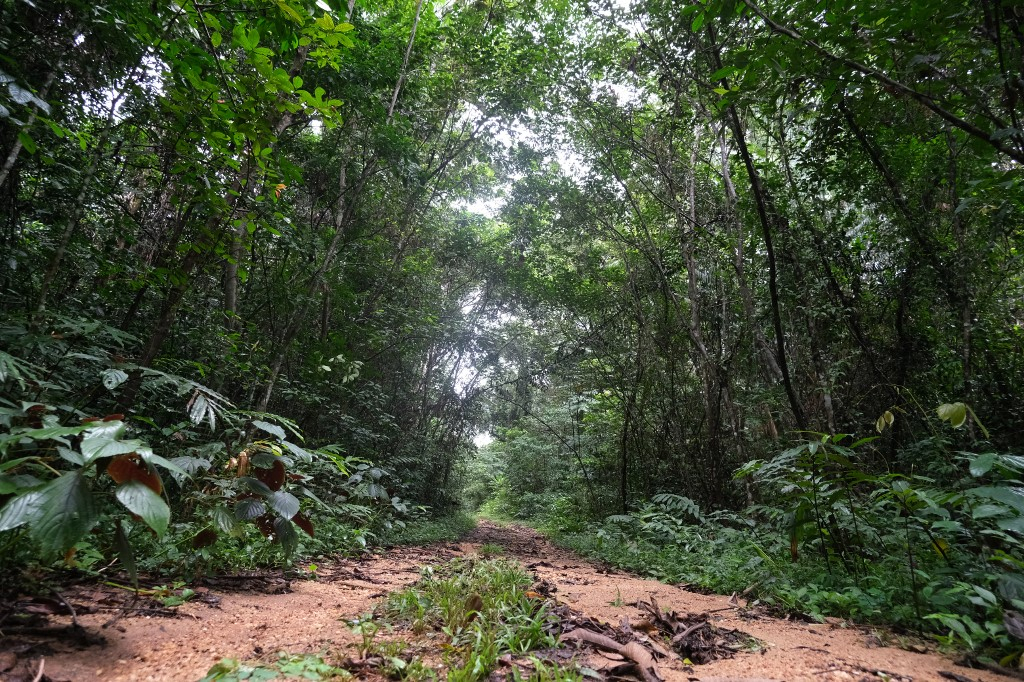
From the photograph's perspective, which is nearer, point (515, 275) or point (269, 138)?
point (269, 138)

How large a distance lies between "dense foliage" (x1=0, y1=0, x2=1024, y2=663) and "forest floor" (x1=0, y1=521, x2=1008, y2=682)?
0.33 m

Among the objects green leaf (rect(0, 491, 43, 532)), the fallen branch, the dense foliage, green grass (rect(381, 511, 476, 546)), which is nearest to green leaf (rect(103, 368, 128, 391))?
the dense foliage

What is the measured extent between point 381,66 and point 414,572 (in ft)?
21.0

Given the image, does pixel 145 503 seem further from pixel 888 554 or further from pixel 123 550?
pixel 888 554

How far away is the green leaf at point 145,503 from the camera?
1.32 meters

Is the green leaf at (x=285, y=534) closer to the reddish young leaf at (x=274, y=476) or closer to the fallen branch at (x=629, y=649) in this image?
the reddish young leaf at (x=274, y=476)

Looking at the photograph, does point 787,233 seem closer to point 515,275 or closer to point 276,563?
point 276,563

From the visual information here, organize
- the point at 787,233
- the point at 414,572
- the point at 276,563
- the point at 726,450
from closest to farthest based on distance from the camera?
the point at 276,563 → the point at 414,572 → the point at 787,233 → the point at 726,450

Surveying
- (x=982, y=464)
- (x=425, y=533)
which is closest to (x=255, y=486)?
(x=982, y=464)

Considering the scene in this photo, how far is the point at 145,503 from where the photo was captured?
4.46 ft

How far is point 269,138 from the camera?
2.73m

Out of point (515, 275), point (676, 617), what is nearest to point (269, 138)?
point (676, 617)

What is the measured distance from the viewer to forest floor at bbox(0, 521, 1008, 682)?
5.24ft

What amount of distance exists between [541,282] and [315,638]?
1065 centimetres
